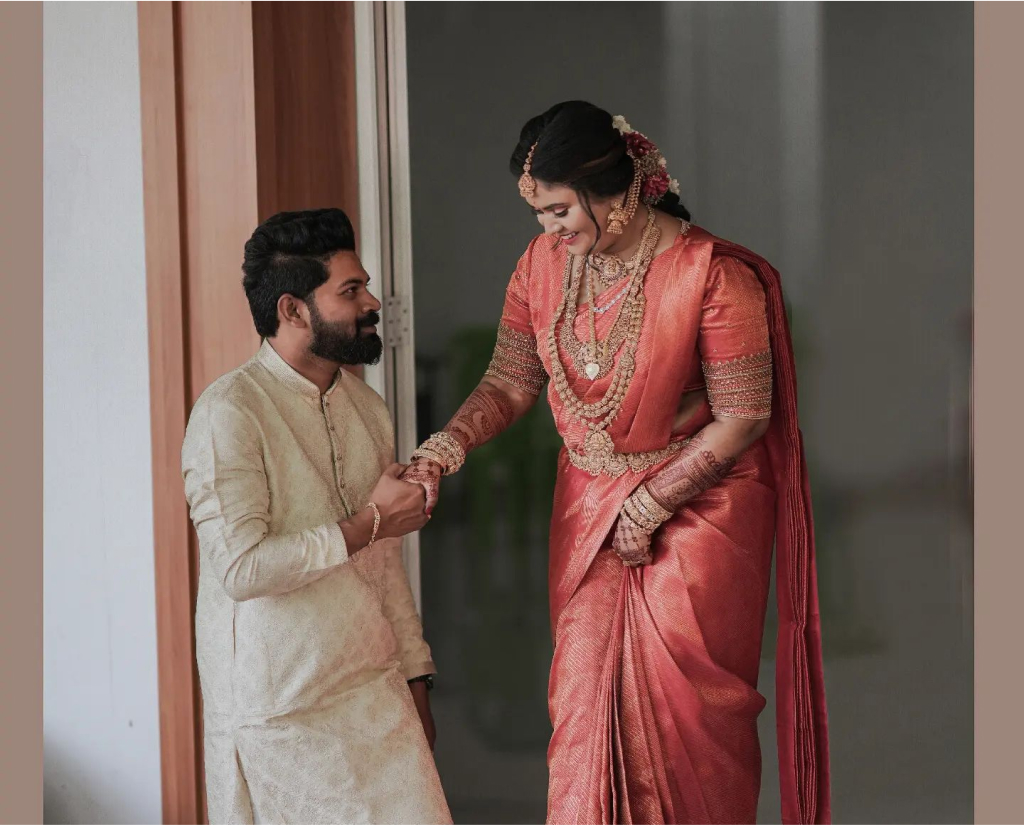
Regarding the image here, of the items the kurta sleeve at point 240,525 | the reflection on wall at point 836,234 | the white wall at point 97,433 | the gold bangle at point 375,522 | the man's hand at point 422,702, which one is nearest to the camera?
the kurta sleeve at point 240,525

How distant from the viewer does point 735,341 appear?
2.54 m

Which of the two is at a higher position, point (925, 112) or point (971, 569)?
point (925, 112)

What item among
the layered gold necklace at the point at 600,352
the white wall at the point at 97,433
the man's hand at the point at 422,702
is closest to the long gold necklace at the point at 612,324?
the layered gold necklace at the point at 600,352

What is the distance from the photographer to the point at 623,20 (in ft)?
11.3

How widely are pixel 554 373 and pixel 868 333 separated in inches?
44.9

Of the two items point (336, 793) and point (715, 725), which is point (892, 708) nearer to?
point (715, 725)

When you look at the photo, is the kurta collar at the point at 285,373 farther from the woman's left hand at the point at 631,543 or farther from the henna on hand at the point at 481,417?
the woman's left hand at the point at 631,543

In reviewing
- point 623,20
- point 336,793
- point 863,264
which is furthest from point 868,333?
point 336,793

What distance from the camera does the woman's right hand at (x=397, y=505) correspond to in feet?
8.12

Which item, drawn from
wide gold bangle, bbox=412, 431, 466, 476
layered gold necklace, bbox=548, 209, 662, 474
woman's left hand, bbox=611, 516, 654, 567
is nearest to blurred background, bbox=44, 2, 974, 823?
wide gold bangle, bbox=412, 431, 466, 476

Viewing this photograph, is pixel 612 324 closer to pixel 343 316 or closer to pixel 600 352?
pixel 600 352

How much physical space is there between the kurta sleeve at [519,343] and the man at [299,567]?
407mm

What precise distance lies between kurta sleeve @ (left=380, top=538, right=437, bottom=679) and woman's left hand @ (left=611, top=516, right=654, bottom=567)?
466 mm

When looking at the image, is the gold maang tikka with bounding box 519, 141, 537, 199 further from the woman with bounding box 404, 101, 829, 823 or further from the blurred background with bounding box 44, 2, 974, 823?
the blurred background with bounding box 44, 2, 974, 823
